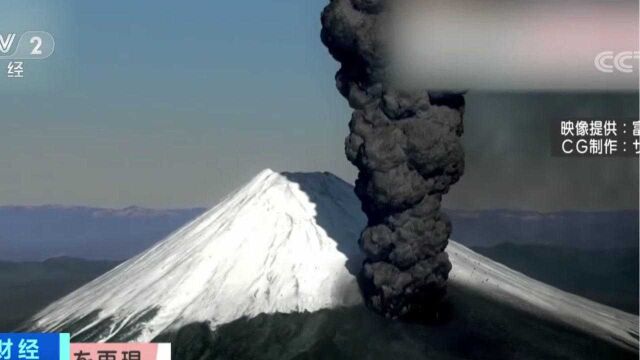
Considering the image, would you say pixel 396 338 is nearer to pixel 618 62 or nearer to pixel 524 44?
pixel 524 44

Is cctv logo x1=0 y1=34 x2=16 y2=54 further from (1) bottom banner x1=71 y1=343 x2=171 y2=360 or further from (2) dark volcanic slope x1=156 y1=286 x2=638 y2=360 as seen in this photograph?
(2) dark volcanic slope x1=156 y1=286 x2=638 y2=360

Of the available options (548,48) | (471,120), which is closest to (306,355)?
(471,120)

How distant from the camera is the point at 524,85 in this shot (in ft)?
24.8

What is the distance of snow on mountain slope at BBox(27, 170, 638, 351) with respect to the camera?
837 centimetres

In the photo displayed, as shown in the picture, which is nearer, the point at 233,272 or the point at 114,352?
the point at 114,352

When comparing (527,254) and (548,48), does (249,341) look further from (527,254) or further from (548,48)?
(548,48)

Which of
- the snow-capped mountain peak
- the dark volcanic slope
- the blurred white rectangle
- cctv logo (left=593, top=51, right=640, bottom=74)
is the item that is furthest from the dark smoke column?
cctv logo (left=593, top=51, right=640, bottom=74)

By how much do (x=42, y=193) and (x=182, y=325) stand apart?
144 centimetres

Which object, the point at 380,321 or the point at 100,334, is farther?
the point at 380,321

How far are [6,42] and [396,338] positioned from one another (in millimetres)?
3505

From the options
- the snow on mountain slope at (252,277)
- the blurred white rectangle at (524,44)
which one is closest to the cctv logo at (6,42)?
the snow on mountain slope at (252,277)

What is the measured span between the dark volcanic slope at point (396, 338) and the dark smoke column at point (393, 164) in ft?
0.85

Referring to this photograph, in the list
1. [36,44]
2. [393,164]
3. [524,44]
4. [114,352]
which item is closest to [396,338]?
[393,164]

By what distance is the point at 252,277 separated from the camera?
8805mm
